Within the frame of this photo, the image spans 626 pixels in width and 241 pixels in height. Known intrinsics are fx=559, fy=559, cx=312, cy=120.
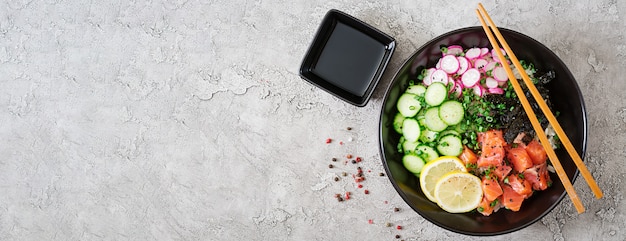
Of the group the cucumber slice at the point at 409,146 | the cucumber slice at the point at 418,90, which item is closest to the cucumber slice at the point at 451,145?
the cucumber slice at the point at 409,146

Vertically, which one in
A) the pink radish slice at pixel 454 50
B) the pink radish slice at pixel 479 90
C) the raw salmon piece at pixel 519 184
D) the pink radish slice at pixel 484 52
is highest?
the pink radish slice at pixel 484 52

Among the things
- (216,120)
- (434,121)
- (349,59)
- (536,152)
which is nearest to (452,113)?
(434,121)

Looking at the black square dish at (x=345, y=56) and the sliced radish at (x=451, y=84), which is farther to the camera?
the black square dish at (x=345, y=56)

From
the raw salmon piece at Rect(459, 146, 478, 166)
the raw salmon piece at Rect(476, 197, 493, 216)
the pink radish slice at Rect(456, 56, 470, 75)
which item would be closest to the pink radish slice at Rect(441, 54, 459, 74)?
the pink radish slice at Rect(456, 56, 470, 75)

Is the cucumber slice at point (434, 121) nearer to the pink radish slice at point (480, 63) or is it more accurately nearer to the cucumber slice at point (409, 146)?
the cucumber slice at point (409, 146)

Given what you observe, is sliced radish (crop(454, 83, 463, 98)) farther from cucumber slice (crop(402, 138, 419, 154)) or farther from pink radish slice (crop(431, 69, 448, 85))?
cucumber slice (crop(402, 138, 419, 154))

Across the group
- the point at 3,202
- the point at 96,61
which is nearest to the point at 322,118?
the point at 96,61

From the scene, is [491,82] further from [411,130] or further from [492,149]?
[411,130]
